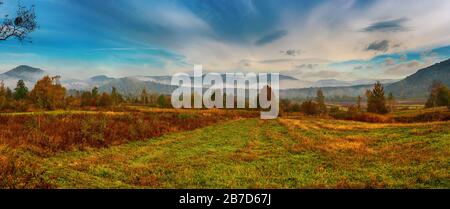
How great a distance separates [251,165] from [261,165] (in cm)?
45

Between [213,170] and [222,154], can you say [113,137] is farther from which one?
[213,170]

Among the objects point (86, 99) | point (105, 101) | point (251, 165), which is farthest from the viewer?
point (86, 99)

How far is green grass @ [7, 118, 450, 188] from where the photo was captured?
12.6 m

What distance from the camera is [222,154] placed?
20.0 metres

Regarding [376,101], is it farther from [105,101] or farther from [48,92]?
[105,101]

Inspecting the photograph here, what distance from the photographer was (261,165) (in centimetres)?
1630

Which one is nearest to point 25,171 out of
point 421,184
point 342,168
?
point 342,168

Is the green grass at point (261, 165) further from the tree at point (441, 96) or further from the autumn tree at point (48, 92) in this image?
the autumn tree at point (48, 92)

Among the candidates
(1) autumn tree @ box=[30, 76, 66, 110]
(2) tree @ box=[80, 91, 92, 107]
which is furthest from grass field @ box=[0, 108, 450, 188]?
(2) tree @ box=[80, 91, 92, 107]

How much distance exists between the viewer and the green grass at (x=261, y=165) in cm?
1257

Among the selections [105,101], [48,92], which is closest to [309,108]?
[105,101]

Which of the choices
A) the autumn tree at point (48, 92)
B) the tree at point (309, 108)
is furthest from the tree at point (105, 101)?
the tree at point (309, 108)

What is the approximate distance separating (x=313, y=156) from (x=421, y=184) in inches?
280
